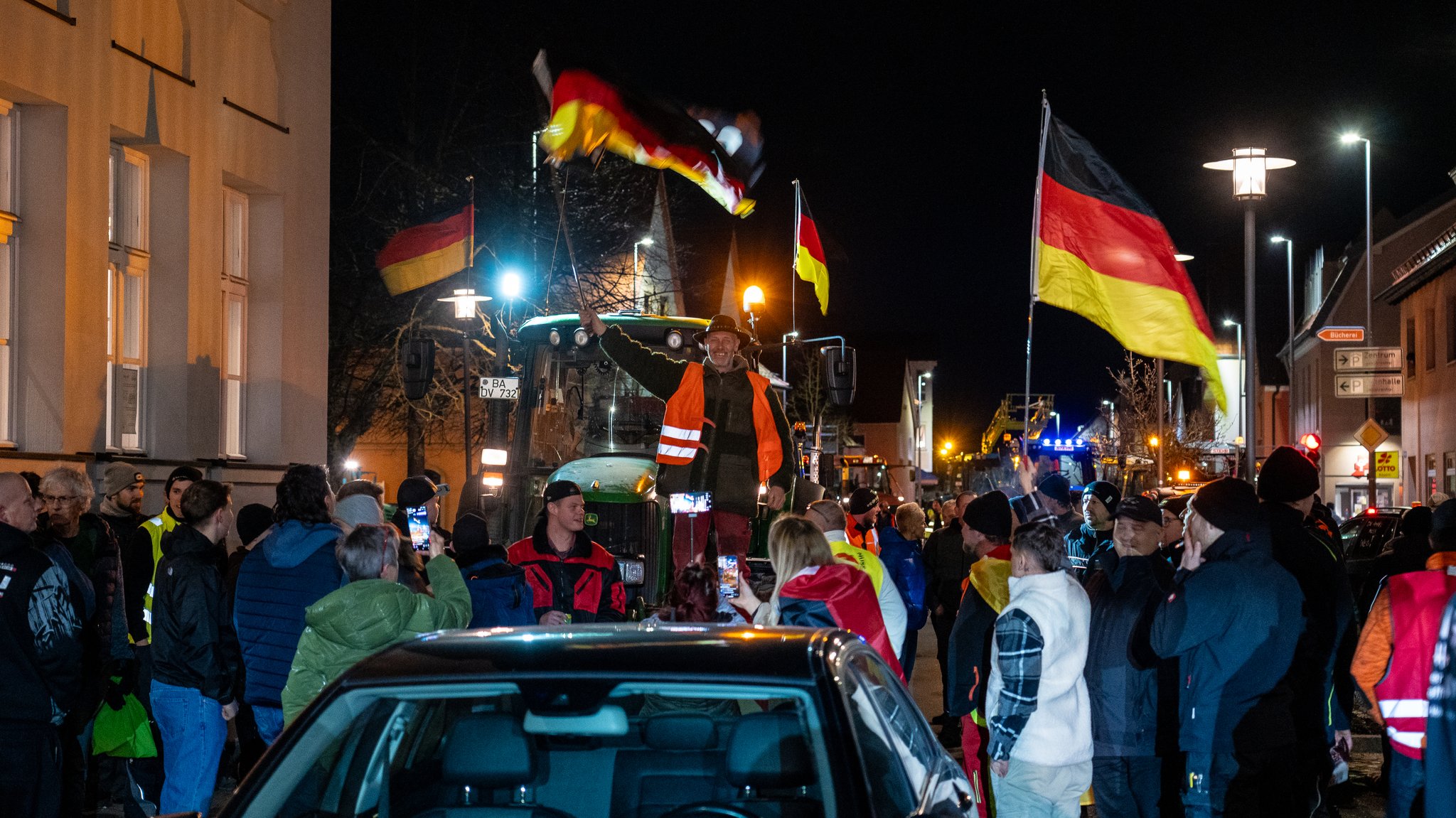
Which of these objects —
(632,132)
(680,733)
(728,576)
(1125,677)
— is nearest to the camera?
(680,733)

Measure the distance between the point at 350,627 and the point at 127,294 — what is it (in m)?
12.2

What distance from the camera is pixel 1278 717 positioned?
6547mm

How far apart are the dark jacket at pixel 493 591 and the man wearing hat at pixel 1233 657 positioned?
316cm

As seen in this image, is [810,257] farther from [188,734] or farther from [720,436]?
[188,734]

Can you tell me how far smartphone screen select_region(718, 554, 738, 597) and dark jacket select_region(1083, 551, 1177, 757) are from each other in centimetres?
242

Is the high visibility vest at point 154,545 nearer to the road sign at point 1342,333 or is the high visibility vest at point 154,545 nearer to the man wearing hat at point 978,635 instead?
the man wearing hat at point 978,635

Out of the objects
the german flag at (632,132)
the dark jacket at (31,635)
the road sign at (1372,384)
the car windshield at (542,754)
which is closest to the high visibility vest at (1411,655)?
the car windshield at (542,754)

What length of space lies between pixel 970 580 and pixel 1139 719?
4.55 feet

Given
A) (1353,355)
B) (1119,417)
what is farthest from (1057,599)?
(1119,417)

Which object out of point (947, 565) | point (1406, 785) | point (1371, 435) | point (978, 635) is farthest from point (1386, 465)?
point (1406, 785)

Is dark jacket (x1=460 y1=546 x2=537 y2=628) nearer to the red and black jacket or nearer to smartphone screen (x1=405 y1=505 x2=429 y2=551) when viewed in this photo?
the red and black jacket

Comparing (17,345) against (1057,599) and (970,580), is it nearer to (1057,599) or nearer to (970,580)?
(970,580)

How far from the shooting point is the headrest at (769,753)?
3.76 metres

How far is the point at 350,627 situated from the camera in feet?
20.0
